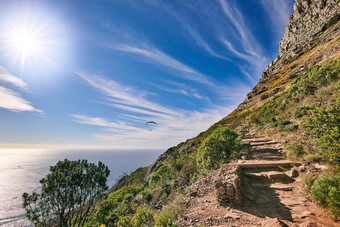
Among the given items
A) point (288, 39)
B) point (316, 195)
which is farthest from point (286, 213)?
point (288, 39)

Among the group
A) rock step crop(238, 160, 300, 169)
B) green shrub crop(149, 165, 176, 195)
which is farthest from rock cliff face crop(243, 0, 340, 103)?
rock step crop(238, 160, 300, 169)

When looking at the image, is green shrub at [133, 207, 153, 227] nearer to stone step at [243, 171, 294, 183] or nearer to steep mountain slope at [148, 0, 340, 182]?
stone step at [243, 171, 294, 183]

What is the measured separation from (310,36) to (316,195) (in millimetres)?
105644

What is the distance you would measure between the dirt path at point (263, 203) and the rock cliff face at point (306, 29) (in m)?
53.5

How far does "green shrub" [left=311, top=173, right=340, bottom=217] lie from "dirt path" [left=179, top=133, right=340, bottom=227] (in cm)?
29

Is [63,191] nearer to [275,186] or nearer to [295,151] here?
[275,186]

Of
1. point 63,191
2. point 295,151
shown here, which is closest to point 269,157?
point 295,151

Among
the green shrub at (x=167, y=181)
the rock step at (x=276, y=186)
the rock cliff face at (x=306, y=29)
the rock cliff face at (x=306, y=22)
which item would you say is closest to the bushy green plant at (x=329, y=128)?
the rock step at (x=276, y=186)

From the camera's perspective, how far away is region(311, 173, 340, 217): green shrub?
390 centimetres

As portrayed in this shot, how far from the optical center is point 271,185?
6.71m

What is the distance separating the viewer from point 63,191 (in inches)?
944

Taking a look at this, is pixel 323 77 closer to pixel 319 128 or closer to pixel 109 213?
pixel 319 128

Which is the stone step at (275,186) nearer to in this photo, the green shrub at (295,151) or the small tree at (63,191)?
the green shrub at (295,151)

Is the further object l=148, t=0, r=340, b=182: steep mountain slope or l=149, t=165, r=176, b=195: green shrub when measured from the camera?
l=148, t=0, r=340, b=182: steep mountain slope
